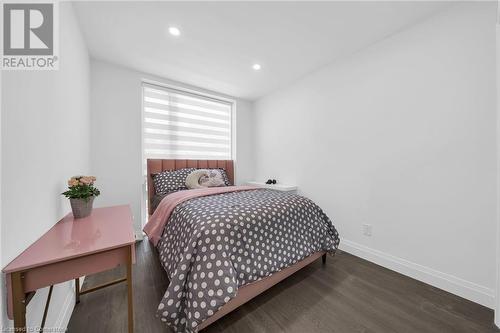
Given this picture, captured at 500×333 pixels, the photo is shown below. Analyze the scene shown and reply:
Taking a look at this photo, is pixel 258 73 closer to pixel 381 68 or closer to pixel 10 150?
pixel 381 68

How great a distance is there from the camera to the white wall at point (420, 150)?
4.79ft

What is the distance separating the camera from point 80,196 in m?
1.25

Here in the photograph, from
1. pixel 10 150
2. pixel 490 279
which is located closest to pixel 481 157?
pixel 490 279

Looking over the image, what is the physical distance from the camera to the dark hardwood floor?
4.04 ft

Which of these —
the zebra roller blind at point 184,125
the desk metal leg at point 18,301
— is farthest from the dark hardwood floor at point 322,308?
the zebra roller blind at point 184,125

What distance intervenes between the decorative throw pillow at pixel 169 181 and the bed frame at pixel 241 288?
0.16m

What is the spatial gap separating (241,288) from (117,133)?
255cm

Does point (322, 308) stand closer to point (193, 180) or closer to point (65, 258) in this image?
point (65, 258)

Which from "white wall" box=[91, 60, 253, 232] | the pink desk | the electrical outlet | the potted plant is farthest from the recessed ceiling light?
the electrical outlet

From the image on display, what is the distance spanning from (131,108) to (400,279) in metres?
3.77

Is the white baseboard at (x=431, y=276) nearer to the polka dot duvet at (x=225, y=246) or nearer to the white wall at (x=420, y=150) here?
the white wall at (x=420, y=150)

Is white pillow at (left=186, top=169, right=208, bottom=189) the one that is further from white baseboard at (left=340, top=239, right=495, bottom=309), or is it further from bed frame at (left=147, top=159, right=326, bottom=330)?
white baseboard at (left=340, top=239, right=495, bottom=309)

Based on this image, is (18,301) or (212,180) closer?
(18,301)

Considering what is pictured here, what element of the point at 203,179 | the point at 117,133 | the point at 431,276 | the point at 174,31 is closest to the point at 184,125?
the point at 117,133
